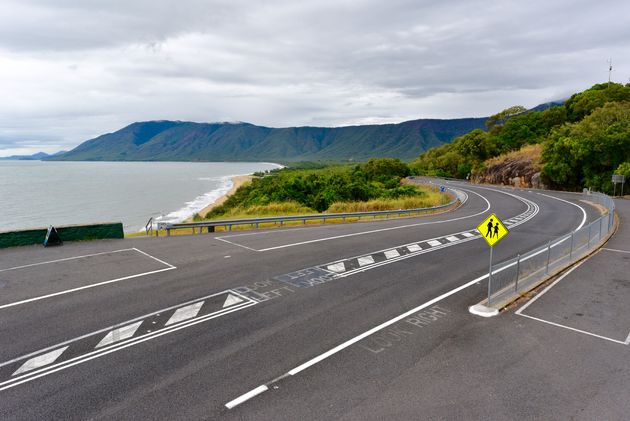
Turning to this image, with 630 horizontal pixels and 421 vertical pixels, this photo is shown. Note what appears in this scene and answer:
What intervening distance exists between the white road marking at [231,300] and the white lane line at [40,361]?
3583 mm

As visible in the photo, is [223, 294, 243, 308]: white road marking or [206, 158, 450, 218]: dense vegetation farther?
[206, 158, 450, 218]: dense vegetation

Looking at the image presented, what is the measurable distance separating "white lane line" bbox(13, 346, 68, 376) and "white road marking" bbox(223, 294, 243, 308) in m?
3.58

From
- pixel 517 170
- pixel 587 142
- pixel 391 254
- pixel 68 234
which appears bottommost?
pixel 391 254

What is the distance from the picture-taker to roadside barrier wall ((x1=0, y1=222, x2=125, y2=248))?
16.0m

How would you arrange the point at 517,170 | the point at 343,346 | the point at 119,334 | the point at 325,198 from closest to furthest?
the point at 343,346 → the point at 119,334 → the point at 325,198 → the point at 517,170

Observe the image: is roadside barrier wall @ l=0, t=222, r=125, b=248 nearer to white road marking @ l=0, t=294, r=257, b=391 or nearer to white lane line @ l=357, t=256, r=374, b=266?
white road marking @ l=0, t=294, r=257, b=391

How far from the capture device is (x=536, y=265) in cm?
1217

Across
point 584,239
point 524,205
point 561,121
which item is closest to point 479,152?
point 561,121

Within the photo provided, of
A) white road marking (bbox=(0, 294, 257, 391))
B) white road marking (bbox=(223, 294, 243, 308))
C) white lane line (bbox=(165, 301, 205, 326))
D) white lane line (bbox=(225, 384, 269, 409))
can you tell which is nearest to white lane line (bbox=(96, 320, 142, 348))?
white road marking (bbox=(0, 294, 257, 391))

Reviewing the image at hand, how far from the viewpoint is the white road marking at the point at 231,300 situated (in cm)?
1004

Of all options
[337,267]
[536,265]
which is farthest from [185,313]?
[536,265]

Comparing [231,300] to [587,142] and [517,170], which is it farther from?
[517,170]

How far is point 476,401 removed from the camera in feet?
20.3

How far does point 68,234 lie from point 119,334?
11.0 meters
